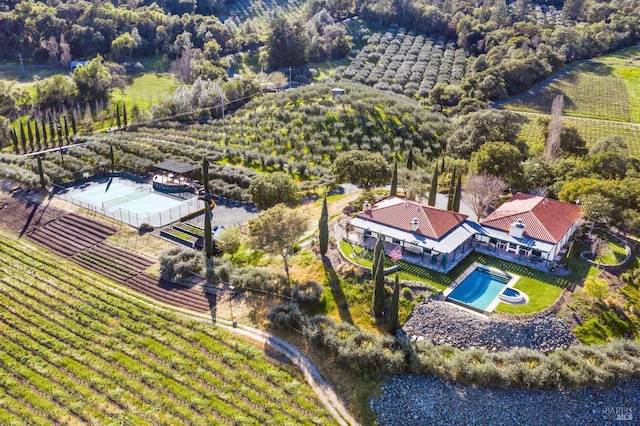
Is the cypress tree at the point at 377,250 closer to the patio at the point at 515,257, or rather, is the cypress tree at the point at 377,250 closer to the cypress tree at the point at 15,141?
the patio at the point at 515,257

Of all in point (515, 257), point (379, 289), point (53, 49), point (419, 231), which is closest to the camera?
point (379, 289)

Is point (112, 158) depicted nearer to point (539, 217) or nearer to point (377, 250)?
point (377, 250)

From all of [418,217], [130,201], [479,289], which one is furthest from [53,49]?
[479,289]

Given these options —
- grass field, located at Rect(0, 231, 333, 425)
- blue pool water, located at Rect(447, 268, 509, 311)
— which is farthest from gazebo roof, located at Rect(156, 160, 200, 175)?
blue pool water, located at Rect(447, 268, 509, 311)

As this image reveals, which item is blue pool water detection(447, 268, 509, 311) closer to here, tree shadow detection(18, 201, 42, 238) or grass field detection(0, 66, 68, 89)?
tree shadow detection(18, 201, 42, 238)

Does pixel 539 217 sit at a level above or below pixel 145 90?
above

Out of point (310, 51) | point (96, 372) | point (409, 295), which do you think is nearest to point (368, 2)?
point (310, 51)
